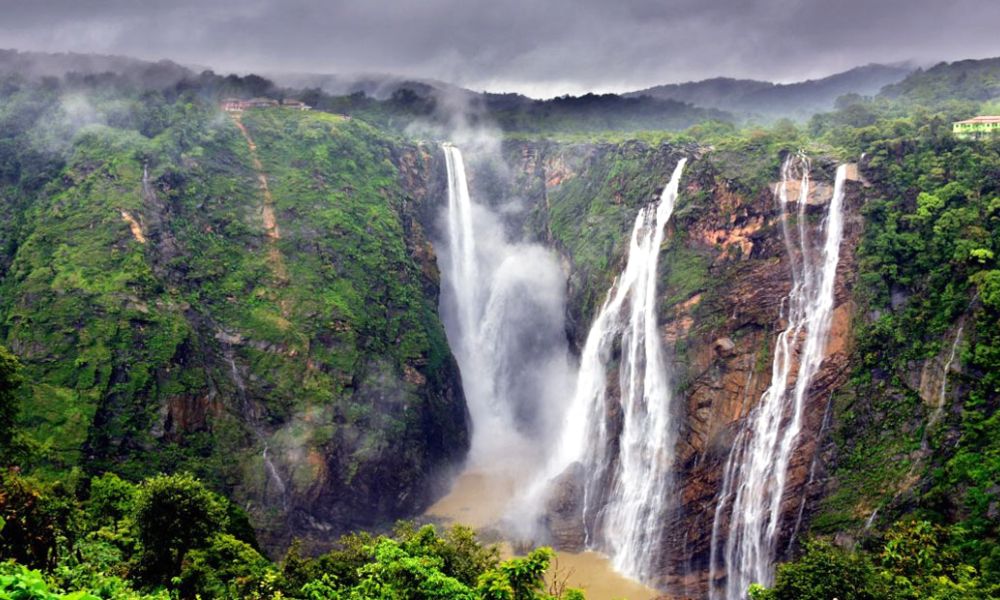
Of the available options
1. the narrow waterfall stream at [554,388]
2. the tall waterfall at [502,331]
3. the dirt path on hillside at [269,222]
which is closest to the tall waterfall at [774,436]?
the narrow waterfall stream at [554,388]

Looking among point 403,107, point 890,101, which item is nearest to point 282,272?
point 403,107

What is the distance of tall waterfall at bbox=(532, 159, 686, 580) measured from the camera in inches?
1336

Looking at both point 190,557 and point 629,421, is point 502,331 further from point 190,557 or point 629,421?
point 190,557

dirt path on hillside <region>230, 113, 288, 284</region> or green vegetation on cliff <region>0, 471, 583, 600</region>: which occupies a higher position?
dirt path on hillside <region>230, 113, 288, 284</region>

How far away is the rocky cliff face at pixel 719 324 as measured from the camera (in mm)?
30828

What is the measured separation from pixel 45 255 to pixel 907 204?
139 ft

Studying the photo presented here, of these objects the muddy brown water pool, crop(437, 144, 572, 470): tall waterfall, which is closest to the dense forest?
the muddy brown water pool

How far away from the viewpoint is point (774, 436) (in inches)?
1216

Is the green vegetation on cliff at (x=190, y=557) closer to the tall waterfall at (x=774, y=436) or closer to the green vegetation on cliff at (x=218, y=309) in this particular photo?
the green vegetation on cliff at (x=218, y=309)

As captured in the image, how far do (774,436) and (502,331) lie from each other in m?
25.2

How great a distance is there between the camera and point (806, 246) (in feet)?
111

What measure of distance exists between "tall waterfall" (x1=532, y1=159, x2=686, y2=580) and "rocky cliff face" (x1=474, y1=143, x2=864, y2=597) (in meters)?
0.84

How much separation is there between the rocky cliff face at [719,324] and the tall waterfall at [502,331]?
22.8ft

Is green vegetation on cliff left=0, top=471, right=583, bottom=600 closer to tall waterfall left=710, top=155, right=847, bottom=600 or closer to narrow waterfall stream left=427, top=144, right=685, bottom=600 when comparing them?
narrow waterfall stream left=427, top=144, right=685, bottom=600
